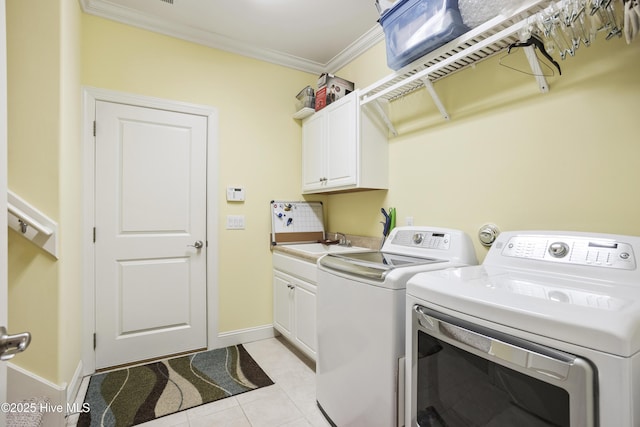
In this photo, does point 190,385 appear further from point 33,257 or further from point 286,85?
point 286,85

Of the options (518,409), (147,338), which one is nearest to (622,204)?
(518,409)

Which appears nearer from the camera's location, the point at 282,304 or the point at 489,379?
the point at 489,379

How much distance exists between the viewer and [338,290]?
1.58 metres

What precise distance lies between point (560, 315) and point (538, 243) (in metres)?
0.65

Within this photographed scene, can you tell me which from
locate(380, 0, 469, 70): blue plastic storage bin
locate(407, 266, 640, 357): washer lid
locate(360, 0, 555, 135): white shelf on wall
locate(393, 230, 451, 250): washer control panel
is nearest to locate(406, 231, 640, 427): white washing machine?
locate(407, 266, 640, 357): washer lid

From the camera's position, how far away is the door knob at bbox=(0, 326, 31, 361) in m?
0.59

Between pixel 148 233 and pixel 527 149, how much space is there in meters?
2.55

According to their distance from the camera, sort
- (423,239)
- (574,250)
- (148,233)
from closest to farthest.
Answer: (574,250), (423,239), (148,233)

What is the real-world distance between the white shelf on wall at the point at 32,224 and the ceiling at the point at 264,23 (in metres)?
1.53

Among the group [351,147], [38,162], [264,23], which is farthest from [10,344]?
[264,23]

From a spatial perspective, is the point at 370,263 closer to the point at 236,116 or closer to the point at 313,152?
the point at 313,152

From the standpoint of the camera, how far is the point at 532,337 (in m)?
0.78

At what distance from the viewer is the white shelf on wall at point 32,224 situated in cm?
148

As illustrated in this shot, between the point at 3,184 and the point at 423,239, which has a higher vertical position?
the point at 3,184
